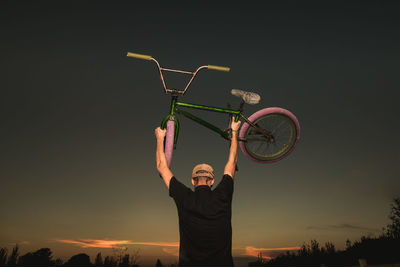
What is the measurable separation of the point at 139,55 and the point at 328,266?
13300mm

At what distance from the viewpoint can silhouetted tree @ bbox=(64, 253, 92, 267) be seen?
66.1ft

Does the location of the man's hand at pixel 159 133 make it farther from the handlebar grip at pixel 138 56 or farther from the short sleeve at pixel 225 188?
the short sleeve at pixel 225 188

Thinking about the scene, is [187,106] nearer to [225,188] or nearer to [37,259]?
[225,188]

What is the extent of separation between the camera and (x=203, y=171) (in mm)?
2166

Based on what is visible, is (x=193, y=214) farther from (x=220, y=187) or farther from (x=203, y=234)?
(x=220, y=187)

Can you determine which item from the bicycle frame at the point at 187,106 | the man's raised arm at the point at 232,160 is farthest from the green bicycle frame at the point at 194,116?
the man's raised arm at the point at 232,160

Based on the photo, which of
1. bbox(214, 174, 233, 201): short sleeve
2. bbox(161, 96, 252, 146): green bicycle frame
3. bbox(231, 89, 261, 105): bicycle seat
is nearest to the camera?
bbox(214, 174, 233, 201): short sleeve

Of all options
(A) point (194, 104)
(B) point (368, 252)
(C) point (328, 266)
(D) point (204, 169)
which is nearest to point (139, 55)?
(A) point (194, 104)

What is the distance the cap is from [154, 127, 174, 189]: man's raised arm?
1.04 feet

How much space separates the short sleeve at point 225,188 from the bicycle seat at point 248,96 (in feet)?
8.05

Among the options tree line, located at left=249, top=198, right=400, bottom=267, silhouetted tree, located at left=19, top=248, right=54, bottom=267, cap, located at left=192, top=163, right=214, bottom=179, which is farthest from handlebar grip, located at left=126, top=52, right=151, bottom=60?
silhouetted tree, located at left=19, top=248, right=54, bottom=267

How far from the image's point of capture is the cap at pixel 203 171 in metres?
2.15

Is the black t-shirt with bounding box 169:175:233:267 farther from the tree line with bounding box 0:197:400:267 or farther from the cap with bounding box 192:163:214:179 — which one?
the tree line with bounding box 0:197:400:267

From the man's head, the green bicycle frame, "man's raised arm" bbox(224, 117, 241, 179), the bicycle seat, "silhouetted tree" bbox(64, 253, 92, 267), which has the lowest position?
"silhouetted tree" bbox(64, 253, 92, 267)
